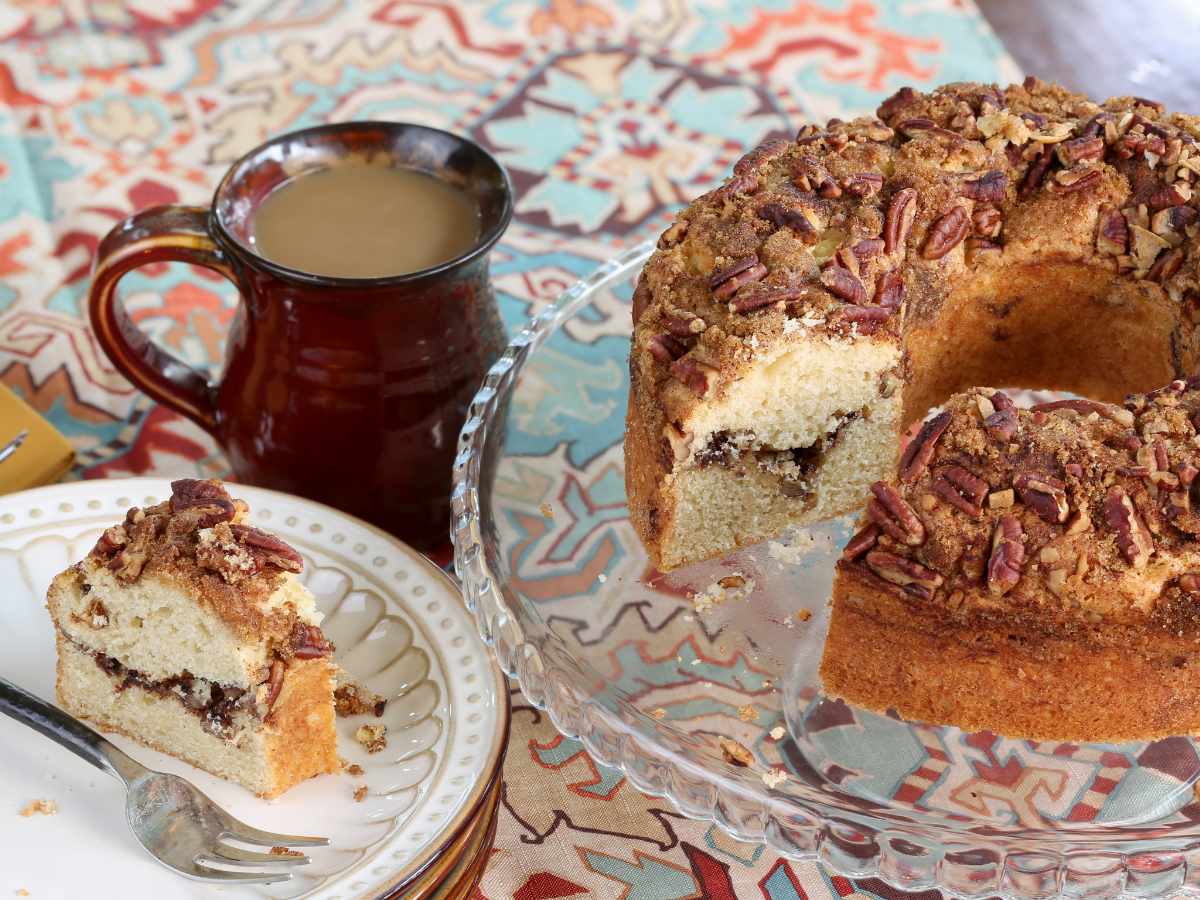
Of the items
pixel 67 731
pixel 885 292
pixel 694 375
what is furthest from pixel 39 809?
pixel 885 292

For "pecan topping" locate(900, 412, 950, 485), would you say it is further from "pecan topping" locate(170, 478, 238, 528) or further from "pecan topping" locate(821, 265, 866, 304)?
"pecan topping" locate(170, 478, 238, 528)

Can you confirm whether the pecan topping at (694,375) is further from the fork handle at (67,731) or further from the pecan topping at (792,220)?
the fork handle at (67,731)

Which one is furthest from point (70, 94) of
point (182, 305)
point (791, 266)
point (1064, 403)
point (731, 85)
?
point (1064, 403)

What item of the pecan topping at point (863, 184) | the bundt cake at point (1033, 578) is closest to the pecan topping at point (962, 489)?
the bundt cake at point (1033, 578)

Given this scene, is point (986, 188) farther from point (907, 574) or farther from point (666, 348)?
point (907, 574)

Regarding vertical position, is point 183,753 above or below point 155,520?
below

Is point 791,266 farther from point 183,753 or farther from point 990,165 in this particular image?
point 183,753
